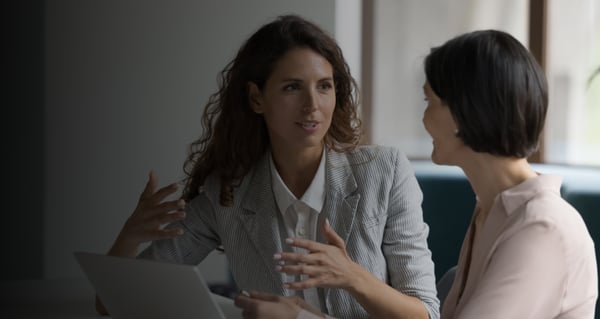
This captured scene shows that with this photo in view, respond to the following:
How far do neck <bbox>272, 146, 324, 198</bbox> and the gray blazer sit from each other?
4cm

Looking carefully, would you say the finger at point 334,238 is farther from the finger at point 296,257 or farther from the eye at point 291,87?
the eye at point 291,87

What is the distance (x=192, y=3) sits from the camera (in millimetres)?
3076

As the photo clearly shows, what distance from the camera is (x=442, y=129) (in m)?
1.28

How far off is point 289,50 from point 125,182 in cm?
119

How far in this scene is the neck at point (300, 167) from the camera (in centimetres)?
203

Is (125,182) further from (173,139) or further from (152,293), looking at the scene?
(152,293)

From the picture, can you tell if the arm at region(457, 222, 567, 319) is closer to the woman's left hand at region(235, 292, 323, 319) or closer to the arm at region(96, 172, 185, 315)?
the woman's left hand at region(235, 292, 323, 319)

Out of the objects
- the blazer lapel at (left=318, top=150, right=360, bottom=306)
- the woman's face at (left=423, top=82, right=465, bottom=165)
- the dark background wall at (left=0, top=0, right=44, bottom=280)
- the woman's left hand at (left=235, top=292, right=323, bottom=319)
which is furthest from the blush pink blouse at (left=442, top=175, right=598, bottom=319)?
the dark background wall at (left=0, top=0, right=44, bottom=280)

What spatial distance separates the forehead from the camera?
1978mm

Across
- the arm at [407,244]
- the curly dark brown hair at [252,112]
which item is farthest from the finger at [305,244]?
the curly dark brown hair at [252,112]

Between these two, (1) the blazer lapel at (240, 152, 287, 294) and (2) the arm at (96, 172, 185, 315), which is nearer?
(2) the arm at (96, 172, 185, 315)

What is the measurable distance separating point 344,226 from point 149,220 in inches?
16.5

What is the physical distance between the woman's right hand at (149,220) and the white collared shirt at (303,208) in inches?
9.9

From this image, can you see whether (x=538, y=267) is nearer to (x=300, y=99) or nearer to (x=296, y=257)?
(x=296, y=257)
